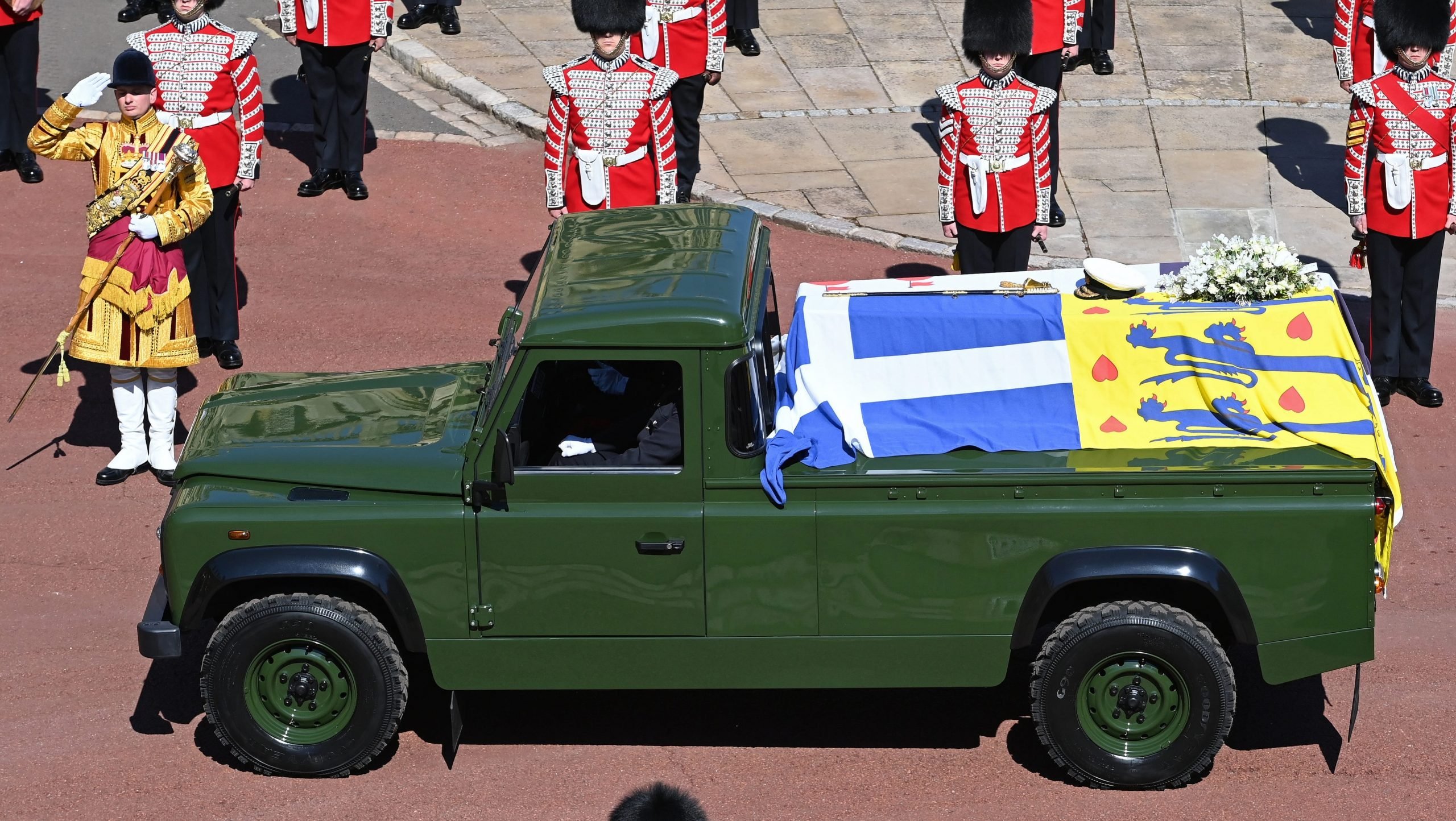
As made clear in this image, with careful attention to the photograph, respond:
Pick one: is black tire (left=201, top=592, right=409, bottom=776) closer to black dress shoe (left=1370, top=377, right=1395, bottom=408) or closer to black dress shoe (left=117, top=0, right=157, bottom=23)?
black dress shoe (left=1370, top=377, right=1395, bottom=408)

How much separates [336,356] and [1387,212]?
633cm

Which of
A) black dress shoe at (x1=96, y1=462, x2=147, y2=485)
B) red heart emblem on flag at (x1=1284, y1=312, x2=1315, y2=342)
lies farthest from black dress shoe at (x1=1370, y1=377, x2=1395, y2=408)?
black dress shoe at (x1=96, y1=462, x2=147, y2=485)

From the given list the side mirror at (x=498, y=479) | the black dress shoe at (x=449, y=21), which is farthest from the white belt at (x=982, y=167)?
the black dress shoe at (x=449, y=21)

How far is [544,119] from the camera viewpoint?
46.8ft

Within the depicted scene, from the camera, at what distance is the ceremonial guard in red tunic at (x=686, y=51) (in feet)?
40.8

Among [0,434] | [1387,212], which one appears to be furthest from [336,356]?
[1387,212]

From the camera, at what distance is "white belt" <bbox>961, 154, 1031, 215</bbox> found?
9.81m

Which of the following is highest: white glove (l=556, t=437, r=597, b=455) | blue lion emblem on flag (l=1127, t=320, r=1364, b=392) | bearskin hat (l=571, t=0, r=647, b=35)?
bearskin hat (l=571, t=0, r=647, b=35)

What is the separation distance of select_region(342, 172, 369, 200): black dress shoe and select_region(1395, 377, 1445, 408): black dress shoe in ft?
24.3

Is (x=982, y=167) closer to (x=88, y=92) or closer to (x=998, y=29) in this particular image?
(x=998, y=29)

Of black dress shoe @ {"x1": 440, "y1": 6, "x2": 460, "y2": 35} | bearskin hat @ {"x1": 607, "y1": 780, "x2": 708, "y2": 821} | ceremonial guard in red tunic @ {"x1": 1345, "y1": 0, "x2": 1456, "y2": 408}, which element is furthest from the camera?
black dress shoe @ {"x1": 440, "y1": 6, "x2": 460, "y2": 35}

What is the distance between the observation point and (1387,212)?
9922 mm

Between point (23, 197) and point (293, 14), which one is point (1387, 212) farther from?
point (23, 197)

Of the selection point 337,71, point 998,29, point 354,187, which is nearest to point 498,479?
point 998,29
